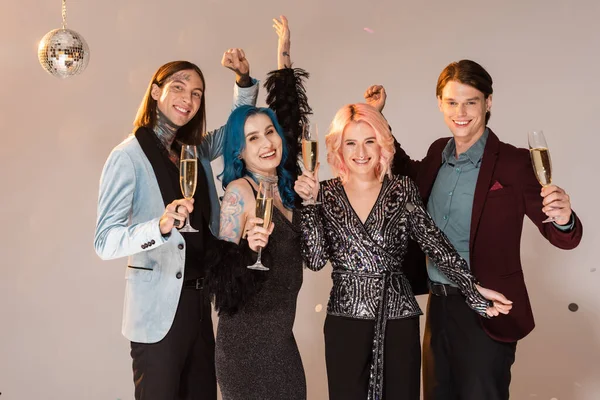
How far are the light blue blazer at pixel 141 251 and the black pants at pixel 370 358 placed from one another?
70 centimetres

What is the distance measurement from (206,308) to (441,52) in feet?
8.79

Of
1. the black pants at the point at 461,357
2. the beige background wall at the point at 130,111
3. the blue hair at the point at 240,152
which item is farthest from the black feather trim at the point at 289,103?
the beige background wall at the point at 130,111

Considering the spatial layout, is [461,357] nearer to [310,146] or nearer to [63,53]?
[310,146]

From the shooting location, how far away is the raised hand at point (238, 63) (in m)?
3.47

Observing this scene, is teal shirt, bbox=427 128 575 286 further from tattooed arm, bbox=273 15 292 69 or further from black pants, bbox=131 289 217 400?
black pants, bbox=131 289 217 400

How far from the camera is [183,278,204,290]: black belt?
3.13m

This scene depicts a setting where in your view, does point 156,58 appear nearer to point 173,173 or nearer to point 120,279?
point 120,279

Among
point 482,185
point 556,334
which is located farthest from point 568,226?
point 556,334

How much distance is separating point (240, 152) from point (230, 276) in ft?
1.78

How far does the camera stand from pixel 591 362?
4.83 metres

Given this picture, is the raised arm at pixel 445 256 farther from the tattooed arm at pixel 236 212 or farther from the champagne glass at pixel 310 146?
the tattooed arm at pixel 236 212

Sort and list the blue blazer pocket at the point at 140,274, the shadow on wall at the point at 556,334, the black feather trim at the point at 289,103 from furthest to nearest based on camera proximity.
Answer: the shadow on wall at the point at 556,334 < the black feather trim at the point at 289,103 < the blue blazer pocket at the point at 140,274

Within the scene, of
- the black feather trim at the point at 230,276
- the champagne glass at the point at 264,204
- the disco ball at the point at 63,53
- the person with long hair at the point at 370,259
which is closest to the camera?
the champagne glass at the point at 264,204

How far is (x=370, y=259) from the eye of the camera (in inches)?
119
